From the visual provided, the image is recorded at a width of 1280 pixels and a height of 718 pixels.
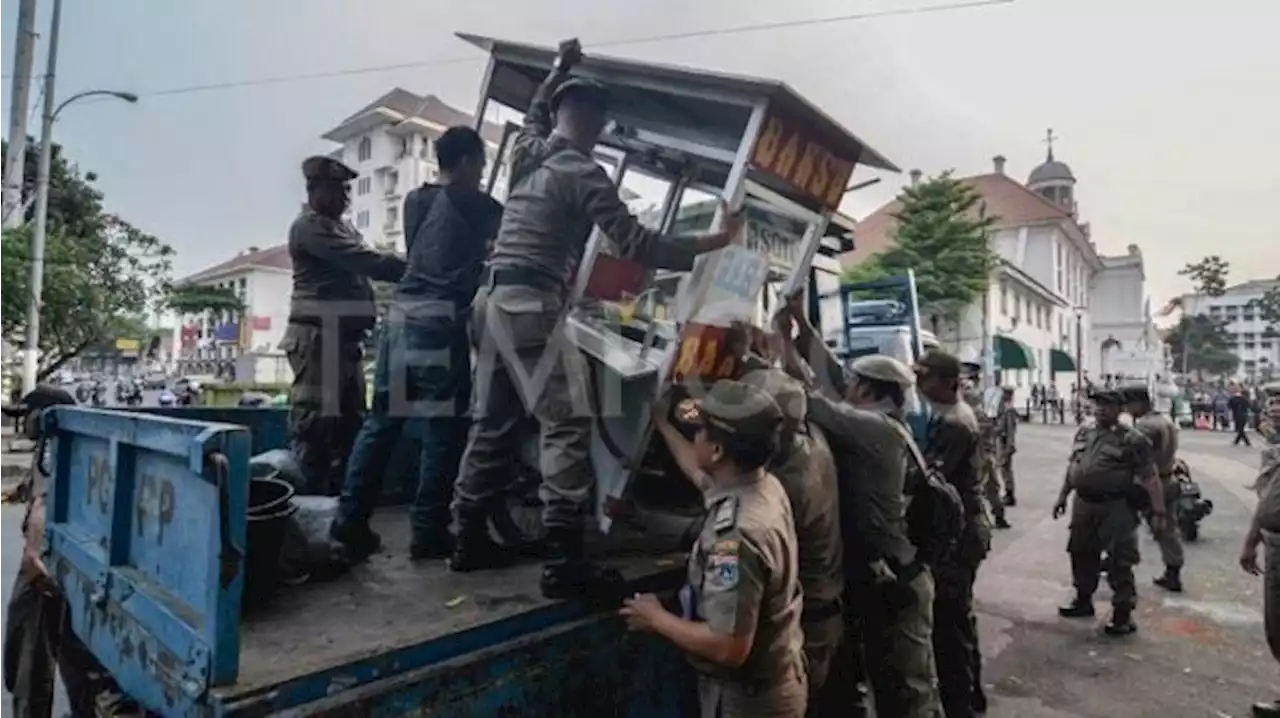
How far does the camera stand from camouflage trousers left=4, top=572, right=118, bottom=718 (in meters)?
2.84

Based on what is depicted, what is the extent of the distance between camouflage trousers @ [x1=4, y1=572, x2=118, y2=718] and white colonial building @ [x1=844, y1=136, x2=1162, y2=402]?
2110cm

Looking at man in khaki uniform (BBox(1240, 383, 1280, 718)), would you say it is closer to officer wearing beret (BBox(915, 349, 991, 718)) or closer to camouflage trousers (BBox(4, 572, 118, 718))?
officer wearing beret (BBox(915, 349, 991, 718))

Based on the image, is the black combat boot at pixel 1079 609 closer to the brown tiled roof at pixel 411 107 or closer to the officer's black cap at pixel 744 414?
the officer's black cap at pixel 744 414

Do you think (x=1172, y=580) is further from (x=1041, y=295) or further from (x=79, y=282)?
(x=1041, y=295)

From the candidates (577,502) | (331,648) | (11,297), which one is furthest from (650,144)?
(11,297)

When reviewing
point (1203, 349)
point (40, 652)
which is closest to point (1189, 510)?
point (40, 652)

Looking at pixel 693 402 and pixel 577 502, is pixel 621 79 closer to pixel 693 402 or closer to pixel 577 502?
pixel 693 402

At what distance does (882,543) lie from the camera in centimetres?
332

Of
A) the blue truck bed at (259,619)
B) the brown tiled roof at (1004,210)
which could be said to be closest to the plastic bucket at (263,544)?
the blue truck bed at (259,619)

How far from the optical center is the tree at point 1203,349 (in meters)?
54.0

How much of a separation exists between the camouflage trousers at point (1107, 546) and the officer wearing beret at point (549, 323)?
13.3ft

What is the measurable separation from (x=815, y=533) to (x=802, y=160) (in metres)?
1.57

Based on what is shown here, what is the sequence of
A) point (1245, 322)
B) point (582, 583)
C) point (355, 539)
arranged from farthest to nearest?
point (1245, 322) < point (355, 539) < point (582, 583)

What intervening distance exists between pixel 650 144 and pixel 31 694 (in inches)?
129
